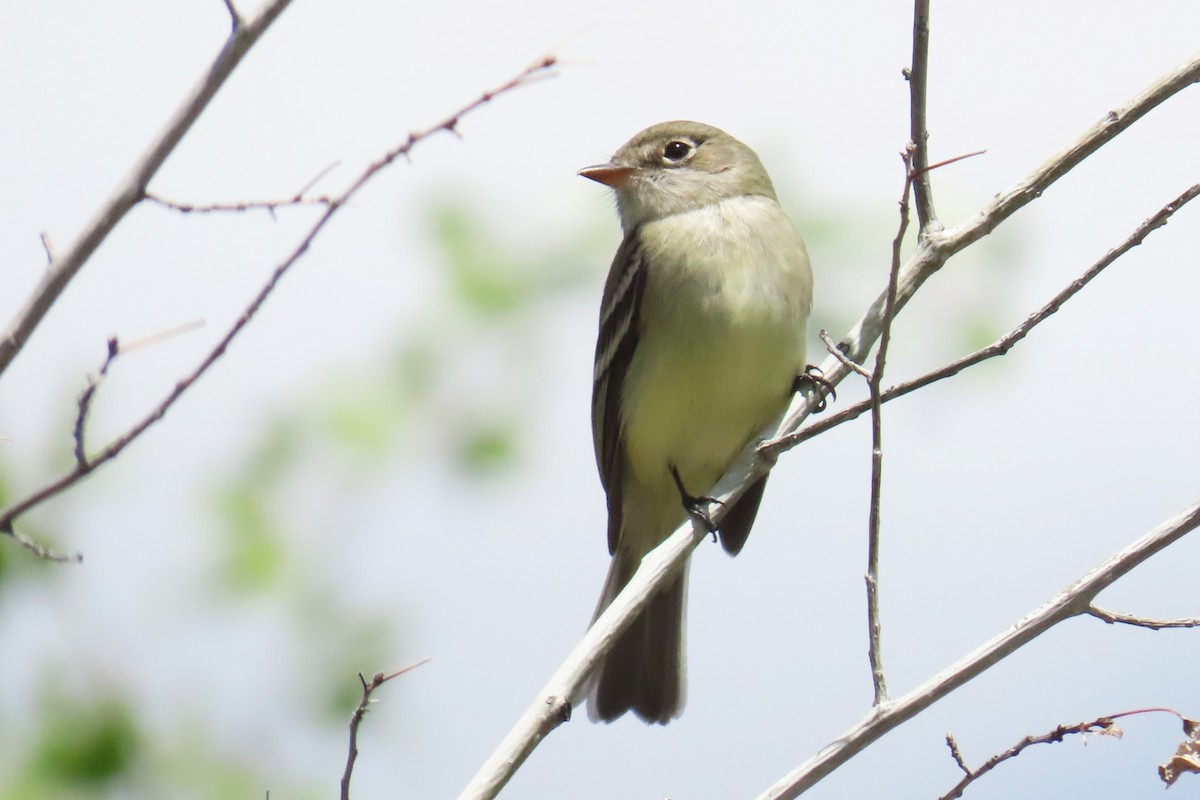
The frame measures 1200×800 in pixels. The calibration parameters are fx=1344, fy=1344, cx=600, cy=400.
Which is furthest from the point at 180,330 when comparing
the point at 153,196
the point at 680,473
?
the point at 680,473

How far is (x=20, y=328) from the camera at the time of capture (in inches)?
74.4

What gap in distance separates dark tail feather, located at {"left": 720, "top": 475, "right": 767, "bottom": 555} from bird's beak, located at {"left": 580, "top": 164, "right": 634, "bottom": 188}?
148cm

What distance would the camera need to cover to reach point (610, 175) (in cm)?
587

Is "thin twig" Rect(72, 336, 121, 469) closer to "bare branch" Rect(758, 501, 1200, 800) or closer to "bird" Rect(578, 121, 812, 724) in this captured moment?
"bare branch" Rect(758, 501, 1200, 800)

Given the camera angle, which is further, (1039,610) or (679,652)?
(679,652)

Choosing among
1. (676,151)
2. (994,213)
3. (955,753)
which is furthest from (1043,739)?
(676,151)

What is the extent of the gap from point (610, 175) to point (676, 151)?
0.42 m

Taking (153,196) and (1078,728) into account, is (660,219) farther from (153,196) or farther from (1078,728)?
(153,196)

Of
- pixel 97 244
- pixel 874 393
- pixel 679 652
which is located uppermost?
pixel 97 244

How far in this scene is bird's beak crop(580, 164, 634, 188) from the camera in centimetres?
586

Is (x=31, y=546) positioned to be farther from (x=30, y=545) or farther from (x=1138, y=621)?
(x=1138, y=621)

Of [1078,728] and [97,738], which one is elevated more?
[1078,728]

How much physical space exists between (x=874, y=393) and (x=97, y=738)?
335 cm

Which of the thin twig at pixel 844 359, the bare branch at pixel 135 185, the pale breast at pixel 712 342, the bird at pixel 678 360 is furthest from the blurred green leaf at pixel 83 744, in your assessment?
the bare branch at pixel 135 185
